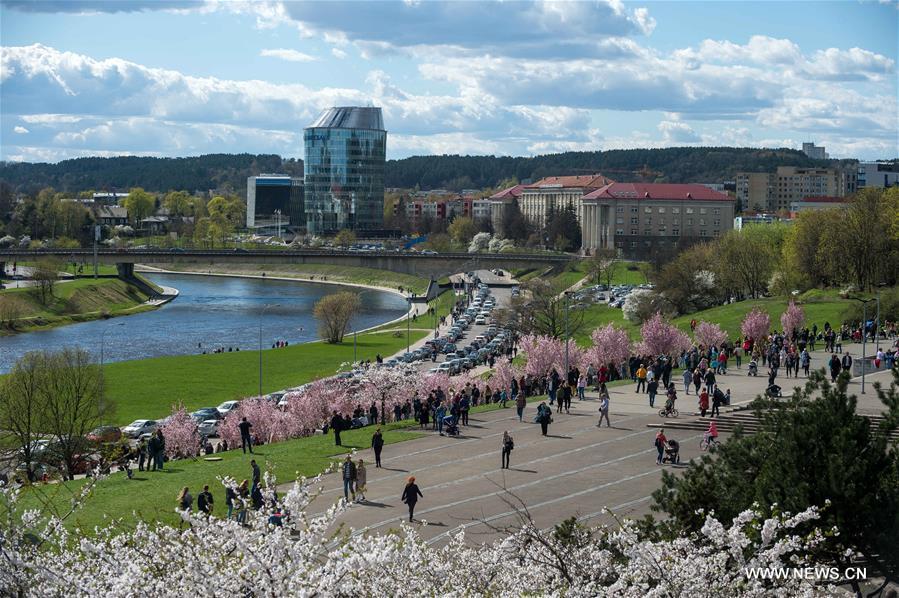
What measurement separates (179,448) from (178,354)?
132 ft

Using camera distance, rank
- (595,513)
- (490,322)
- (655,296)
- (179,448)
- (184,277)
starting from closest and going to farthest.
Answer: (595,513)
(179,448)
(655,296)
(490,322)
(184,277)

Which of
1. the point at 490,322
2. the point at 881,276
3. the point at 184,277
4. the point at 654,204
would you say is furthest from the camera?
the point at 184,277

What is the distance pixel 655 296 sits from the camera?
7919 centimetres

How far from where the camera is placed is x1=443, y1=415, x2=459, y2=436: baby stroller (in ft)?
112

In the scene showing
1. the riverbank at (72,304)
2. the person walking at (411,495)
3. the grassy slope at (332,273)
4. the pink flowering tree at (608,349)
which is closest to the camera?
the person walking at (411,495)

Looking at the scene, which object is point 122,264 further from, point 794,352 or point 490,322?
point 794,352

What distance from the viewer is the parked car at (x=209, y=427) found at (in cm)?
4334

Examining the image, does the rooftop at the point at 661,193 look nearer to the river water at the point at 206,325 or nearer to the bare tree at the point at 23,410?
the river water at the point at 206,325

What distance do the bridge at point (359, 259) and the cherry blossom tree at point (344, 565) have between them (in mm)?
112035

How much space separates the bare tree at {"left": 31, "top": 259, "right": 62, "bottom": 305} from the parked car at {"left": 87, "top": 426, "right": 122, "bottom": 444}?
68.2 meters

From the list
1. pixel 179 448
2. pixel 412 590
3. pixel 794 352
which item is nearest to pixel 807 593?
pixel 412 590

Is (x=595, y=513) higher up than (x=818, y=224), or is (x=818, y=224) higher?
(x=818, y=224)

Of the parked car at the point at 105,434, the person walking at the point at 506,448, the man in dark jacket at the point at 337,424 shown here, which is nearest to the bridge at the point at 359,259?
the parked car at the point at 105,434

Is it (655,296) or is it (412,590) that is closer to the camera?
(412,590)
